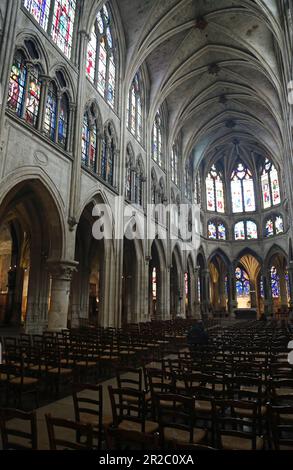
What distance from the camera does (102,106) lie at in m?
20.1

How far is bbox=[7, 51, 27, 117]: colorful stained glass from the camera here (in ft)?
42.5

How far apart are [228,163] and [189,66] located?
21.1 meters

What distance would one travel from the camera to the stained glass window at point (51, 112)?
1503 cm

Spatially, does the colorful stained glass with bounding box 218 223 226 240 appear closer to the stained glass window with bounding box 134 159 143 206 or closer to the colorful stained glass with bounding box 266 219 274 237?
the colorful stained glass with bounding box 266 219 274 237

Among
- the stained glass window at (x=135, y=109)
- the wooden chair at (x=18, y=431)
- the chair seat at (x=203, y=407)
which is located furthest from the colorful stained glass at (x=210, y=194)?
the wooden chair at (x=18, y=431)

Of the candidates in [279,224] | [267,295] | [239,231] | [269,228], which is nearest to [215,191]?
[239,231]

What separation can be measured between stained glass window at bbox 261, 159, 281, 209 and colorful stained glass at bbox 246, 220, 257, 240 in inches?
119

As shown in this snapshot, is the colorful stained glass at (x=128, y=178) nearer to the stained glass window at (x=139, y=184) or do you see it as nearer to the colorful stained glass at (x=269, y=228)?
the stained glass window at (x=139, y=184)

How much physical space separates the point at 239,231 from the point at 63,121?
36.0 m

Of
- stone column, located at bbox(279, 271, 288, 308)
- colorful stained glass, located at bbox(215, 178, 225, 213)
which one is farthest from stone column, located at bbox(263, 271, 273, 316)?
colorful stained glass, located at bbox(215, 178, 225, 213)

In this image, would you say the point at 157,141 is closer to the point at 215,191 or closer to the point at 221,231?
the point at 215,191

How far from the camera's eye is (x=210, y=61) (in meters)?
30.0

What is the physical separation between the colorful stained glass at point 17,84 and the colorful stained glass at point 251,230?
1520 inches

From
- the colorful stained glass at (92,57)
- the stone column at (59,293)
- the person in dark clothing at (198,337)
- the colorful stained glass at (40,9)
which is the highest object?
the colorful stained glass at (92,57)
